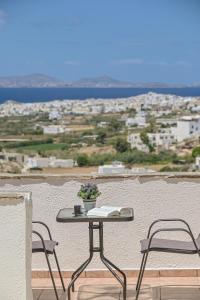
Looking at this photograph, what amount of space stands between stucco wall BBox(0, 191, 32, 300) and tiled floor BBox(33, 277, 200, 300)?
88 cm

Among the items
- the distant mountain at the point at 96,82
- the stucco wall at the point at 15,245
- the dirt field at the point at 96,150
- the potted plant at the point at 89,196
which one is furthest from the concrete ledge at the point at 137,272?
the distant mountain at the point at 96,82

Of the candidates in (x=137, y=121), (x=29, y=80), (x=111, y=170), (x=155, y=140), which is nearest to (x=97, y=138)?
(x=155, y=140)

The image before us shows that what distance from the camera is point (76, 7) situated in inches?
3324

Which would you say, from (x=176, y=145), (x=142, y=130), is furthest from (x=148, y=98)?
(x=176, y=145)

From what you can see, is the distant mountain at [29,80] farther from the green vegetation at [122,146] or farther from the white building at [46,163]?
the white building at [46,163]

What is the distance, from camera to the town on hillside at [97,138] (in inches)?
1443

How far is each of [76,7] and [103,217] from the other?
271 feet

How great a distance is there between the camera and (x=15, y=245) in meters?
3.39

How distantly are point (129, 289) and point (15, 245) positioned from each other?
1302 mm

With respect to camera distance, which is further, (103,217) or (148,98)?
(148,98)

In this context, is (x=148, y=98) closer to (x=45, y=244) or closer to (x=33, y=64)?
(x=33, y=64)

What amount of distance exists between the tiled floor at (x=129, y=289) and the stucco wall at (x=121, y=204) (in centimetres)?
16

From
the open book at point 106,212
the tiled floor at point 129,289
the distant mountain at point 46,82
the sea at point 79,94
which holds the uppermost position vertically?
the distant mountain at point 46,82

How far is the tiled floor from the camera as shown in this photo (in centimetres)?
427
